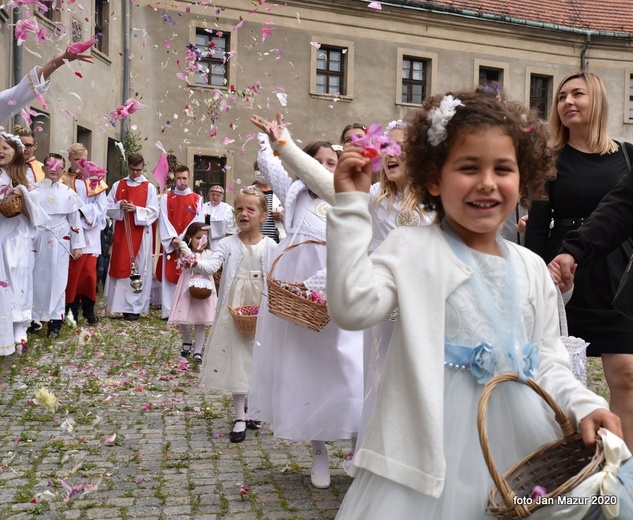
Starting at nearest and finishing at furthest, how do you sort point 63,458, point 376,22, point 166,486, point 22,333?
point 166,486 → point 63,458 → point 22,333 → point 376,22

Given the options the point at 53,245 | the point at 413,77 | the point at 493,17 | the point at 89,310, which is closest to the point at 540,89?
the point at 493,17

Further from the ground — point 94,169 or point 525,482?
point 94,169

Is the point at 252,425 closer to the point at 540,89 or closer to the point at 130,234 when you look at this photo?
the point at 130,234

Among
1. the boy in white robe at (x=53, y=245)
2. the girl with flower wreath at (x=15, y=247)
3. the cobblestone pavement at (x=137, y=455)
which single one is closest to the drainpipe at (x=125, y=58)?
the boy in white robe at (x=53, y=245)

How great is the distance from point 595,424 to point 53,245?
33.6 feet

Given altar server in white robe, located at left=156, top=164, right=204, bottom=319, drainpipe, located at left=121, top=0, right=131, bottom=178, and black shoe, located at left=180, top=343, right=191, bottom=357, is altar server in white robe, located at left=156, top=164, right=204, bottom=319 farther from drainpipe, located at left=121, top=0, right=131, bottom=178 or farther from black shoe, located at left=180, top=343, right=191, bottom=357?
drainpipe, located at left=121, top=0, right=131, bottom=178

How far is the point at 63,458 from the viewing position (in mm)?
5305

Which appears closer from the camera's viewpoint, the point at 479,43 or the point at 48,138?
the point at 48,138

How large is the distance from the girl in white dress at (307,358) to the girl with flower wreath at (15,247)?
154 inches

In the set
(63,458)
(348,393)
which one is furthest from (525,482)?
(63,458)

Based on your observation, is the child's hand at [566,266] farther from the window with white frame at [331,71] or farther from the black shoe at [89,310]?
the window with white frame at [331,71]

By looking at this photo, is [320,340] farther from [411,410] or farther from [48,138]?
[48,138]

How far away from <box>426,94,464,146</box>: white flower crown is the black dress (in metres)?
2.14

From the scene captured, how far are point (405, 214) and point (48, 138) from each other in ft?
48.8
